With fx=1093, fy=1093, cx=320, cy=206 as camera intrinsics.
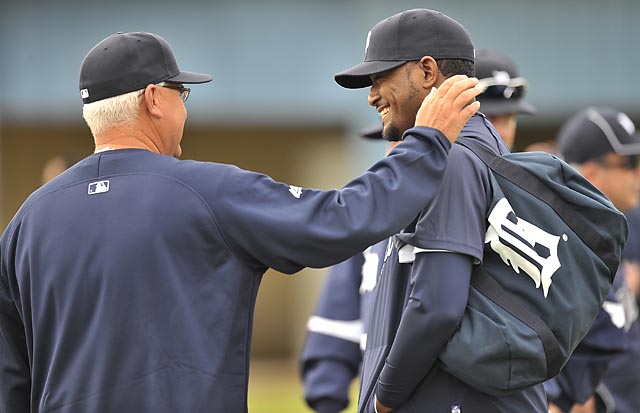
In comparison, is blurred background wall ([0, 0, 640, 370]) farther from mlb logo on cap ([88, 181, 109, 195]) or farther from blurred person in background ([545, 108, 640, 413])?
mlb logo on cap ([88, 181, 109, 195])

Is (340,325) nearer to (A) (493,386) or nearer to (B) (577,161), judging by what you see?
(B) (577,161)

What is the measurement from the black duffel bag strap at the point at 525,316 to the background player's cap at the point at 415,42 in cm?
73

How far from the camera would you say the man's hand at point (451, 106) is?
3.39 m

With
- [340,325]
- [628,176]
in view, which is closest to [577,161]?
[628,176]

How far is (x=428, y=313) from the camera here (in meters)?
3.27

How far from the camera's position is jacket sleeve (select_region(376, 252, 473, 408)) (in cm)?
327

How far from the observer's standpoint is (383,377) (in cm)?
340

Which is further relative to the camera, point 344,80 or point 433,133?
point 344,80

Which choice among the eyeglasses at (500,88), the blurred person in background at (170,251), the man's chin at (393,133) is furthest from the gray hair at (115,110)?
the eyeglasses at (500,88)

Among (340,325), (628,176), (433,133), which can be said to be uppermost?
(433,133)

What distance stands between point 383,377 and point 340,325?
7.09 ft

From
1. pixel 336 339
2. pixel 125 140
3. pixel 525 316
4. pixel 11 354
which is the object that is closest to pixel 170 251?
pixel 125 140

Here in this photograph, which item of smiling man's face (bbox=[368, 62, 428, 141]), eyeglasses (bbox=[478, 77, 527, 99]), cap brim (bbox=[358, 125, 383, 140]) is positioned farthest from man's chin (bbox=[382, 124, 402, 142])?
cap brim (bbox=[358, 125, 383, 140])

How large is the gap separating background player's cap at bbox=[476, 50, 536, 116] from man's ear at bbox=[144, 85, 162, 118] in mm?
1778
